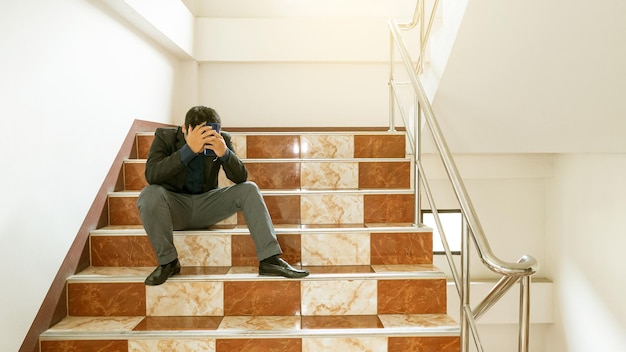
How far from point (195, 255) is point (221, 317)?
0.38m

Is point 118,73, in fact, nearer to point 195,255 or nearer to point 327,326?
point 195,255

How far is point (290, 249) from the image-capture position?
233 cm

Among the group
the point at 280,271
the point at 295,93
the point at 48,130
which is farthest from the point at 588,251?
the point at 48,130

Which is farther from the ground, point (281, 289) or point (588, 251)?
point (281, 289)

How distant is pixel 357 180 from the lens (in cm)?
289

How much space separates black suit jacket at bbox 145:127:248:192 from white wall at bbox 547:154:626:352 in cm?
274

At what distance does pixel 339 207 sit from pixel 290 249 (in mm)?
431

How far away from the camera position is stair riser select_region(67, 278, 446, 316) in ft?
6.72

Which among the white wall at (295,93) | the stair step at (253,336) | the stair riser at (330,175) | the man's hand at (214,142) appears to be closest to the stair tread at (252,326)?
the stair step at (253,336)

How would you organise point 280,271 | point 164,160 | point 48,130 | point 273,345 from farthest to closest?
point 164,160
point 280,271
point 48,130
point 273,345

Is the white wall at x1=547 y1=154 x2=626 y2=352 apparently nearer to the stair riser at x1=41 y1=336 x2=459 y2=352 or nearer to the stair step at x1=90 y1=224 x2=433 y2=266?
the stair step at x1=90 y1=224 x2=433 y2=266

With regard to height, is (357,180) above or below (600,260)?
above

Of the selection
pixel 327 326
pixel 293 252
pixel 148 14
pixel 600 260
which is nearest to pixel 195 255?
pixel 293 252

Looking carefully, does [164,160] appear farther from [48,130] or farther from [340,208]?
[340,208]
